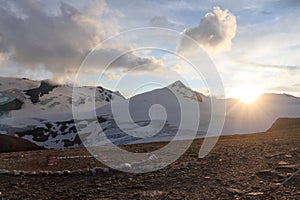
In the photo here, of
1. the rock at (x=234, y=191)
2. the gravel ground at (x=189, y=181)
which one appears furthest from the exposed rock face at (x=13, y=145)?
the rock at (x=234, y=191)

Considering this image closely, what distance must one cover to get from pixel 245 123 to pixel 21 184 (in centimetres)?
8758

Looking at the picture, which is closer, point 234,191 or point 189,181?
point 234,191

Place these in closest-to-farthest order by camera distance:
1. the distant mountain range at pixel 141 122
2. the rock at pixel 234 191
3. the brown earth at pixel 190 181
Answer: the rock at pixel 234 191 → the brown earth at pixel 190 181 → the distant mountain range at pixel 141 122

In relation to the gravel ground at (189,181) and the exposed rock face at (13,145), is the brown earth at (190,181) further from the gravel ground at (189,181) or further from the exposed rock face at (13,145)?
the exposed rock face at (13,145)

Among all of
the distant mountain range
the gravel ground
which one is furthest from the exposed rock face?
the gravel ground

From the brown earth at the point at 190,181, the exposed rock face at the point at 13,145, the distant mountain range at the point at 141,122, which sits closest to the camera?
the brown earth at the point at 190,181

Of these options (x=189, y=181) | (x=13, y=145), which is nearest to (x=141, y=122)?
(x=13, y=145)

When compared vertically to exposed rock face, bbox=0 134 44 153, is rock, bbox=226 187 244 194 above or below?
above

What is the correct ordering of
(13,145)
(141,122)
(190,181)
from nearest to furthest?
1. (190,181)
2. (13,145)
3. (141,122)

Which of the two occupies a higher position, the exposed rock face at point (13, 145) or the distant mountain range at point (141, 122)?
the distant mountain range at point (141, 122)

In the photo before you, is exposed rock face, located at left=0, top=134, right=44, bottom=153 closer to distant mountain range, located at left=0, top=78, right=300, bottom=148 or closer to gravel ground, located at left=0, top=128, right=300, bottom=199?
distant mountain range, located at left=0, top=78, right=300, bottom=148

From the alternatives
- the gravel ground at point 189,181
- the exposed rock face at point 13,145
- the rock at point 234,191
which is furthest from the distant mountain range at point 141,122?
the rock at point 234,191

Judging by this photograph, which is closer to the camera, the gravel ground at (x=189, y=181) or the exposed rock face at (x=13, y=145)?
the gravel ground at (x=189, y=181)

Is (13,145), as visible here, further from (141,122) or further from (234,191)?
(141,122)
